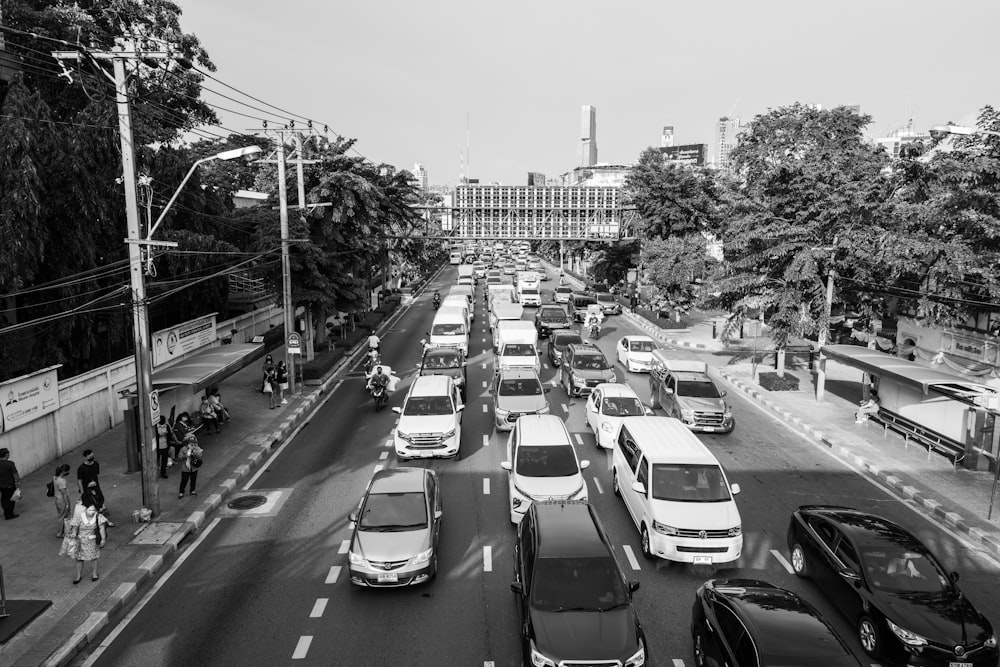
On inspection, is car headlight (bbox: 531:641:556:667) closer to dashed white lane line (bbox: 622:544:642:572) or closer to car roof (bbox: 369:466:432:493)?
dashed white lane line (bbox: 622:544:642:572)

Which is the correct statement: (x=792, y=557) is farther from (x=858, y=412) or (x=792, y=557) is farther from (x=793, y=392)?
(x=793, y=392)

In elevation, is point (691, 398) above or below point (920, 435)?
above

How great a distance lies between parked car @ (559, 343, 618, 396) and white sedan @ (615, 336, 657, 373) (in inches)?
135

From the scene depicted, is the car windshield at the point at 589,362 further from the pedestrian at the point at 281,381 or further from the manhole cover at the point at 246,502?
the manhole cover at the point at 246,502

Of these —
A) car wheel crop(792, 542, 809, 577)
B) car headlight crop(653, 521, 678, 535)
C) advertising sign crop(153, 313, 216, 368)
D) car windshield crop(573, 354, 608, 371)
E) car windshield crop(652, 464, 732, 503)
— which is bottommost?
car wheel crop(792, 542, 809, 577)

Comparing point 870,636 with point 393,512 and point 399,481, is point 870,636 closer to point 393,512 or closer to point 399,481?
point 393,512

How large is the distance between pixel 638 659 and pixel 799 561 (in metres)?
5.15

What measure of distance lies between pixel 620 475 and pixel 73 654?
35.6ft

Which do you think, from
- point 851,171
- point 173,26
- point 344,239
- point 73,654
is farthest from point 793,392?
point 173,26

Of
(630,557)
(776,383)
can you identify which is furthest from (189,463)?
(776,383)

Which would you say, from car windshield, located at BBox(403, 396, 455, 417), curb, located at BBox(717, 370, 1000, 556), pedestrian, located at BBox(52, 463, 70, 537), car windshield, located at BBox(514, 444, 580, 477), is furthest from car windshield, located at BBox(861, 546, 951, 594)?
pedestrian, located at BBox(52, 463, 70, 537)

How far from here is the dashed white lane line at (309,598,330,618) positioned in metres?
11.0

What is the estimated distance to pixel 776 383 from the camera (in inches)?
1101

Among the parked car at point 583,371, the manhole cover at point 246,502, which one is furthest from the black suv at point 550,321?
the manhole cover at point 246,502
